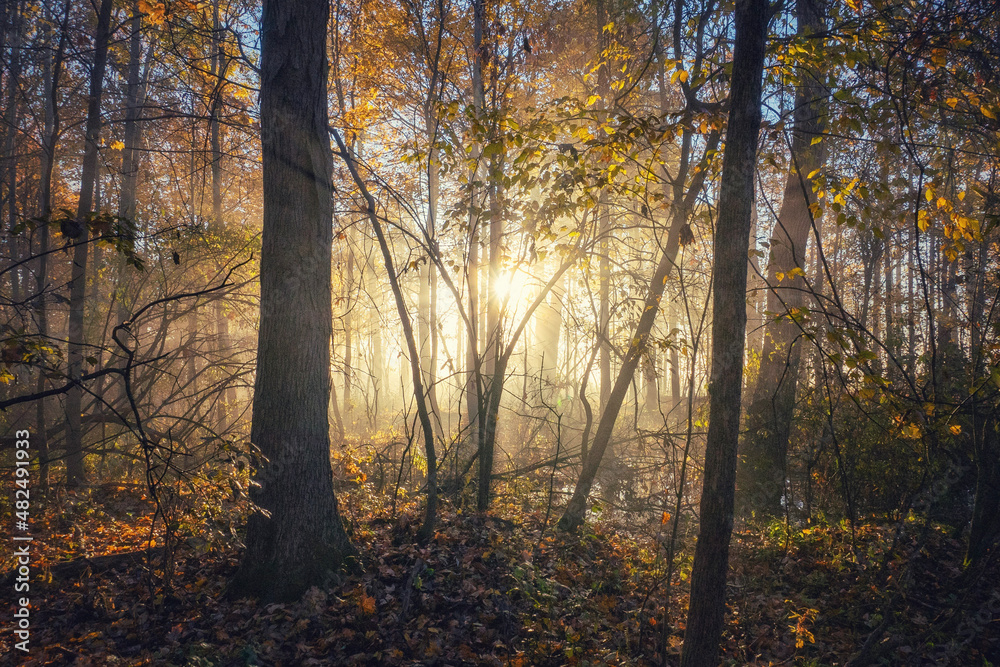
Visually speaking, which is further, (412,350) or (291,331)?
(412,350)

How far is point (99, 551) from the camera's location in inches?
218

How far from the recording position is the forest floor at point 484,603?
413 cm

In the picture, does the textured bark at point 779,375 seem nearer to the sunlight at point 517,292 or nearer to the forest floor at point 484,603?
the forest floor at point 484,603

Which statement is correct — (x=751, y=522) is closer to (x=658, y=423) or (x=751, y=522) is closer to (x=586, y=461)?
(x=586, y=461)

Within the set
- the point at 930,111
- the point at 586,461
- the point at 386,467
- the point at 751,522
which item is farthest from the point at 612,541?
the point at 930,111

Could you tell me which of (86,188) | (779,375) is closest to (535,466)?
(779,375)

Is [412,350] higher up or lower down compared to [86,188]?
lower down

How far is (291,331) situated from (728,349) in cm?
361

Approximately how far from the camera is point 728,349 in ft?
11.9

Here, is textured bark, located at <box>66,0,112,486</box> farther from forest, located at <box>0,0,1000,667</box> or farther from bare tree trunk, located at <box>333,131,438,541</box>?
bare tree trunk, located at <box>333,131,438,541</box>

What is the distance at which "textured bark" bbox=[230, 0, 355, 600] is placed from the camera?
453cm

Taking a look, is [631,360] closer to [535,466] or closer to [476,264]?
[535,466]

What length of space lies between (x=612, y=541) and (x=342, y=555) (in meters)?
3.60

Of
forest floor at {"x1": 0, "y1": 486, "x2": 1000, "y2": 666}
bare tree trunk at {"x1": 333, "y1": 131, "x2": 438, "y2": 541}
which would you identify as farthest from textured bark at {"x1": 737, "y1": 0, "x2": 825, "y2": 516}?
bare tree trunk at {"x1": 333, "y1": 131, "x2": 438, "y2": 541}
